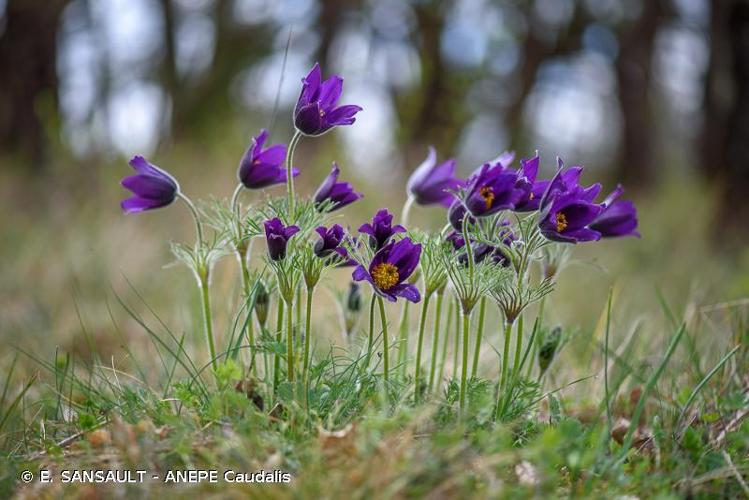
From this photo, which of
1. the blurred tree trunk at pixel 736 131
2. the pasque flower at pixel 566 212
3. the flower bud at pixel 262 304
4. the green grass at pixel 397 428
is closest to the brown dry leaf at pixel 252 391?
the green grass at pixel 397 428

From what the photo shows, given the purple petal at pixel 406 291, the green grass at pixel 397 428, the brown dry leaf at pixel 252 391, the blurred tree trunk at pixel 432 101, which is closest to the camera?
the green grass at pixel 397 428

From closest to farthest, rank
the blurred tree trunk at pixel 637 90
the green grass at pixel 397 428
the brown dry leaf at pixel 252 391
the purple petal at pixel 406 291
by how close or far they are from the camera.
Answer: the green grass at pixel 397 428
the purple petal at pixel 406 291
the brown dry leaf at pixel 252 391
the blurred tree trunk at pixel 637 90

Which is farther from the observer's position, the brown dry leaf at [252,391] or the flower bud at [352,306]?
the flower bud at [352,306]

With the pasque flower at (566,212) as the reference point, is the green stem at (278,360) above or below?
below

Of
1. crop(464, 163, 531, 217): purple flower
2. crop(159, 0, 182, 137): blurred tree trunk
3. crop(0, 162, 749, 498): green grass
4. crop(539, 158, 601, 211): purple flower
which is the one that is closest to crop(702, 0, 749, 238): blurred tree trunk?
crop(0, 162, 749, 498): green grass

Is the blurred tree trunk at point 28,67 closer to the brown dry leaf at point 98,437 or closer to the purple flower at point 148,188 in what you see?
the purple flower at point 148,188

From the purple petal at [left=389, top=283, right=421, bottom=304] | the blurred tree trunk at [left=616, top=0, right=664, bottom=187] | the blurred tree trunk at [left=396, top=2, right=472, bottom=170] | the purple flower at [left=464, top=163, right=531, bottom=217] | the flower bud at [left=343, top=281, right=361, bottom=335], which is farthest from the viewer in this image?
the blurred tree trunk at [left=616, top=0, right=664, bottom=187]

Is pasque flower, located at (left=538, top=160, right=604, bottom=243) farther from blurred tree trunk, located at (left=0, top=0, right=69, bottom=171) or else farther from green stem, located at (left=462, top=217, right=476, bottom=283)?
blurred tree trunk, located at (left=0, top=0, right=69, bottom=171)

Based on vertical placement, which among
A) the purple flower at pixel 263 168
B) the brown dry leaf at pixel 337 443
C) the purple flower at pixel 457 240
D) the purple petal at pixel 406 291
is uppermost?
the purple flower at pixel 263 168
